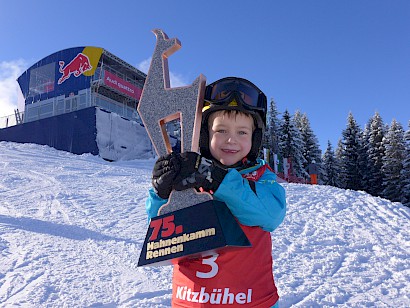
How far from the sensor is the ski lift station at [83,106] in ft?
69.4

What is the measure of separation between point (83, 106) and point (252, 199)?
24.3 meters

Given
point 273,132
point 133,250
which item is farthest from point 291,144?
point 133,250

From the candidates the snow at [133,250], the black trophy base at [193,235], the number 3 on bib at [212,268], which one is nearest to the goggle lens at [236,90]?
the black trophy base at [193,235]

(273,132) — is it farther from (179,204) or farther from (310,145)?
(179,204)

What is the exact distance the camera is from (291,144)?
36.5m

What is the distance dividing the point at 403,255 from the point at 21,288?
5743 mm

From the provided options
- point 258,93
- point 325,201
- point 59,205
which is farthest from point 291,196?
point 258,93

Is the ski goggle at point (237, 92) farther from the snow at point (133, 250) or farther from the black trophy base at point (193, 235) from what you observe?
the snow at point (133, 250)

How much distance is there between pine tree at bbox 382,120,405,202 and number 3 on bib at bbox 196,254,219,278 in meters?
33.8

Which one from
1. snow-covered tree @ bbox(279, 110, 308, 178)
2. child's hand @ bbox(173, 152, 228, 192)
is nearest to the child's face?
child's hand @ bbox(173, 152, 228, 192)

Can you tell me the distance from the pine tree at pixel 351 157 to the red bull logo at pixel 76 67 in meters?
27.7

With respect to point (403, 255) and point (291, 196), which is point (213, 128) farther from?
point (291, 196)

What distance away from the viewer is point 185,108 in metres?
1.99

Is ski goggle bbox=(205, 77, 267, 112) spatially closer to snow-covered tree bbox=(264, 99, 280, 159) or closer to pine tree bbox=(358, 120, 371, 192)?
snow-covered tree bbox=(264, 99, 280, 159)
